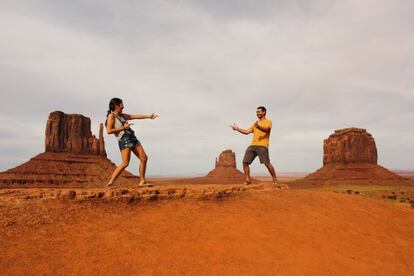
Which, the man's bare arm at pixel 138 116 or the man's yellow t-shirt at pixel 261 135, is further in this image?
the man's yellow t-shirt at pixel 261 135

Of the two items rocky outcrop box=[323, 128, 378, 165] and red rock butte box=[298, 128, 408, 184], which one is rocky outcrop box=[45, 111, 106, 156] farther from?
rocky outcrop box=[323, 128, 378, 165]

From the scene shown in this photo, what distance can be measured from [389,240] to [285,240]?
2.48 m

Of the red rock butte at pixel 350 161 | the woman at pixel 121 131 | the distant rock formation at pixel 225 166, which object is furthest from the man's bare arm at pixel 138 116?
the distant rock formation at pixel 225 166

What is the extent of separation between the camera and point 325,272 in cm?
446

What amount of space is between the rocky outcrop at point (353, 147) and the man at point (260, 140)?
6416 cm

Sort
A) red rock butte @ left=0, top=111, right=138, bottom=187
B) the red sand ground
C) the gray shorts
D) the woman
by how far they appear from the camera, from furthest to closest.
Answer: red rock butte @ left=0, top=111, right=138, bottom=187 < the gray shorts < the woman < the red sand ground

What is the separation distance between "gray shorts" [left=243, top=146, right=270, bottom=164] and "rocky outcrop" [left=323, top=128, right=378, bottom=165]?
64.2m

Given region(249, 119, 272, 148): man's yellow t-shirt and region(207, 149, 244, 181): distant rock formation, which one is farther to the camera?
region(207, 149, 244, 181): distant rock formation

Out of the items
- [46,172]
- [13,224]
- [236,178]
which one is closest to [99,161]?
[46,172]

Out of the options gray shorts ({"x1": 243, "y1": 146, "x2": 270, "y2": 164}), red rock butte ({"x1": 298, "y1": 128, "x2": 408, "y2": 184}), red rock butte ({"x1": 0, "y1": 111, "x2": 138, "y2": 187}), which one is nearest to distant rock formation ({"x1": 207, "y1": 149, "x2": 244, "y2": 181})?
red rock butte ({"x1": 298, "y1": 128, "x2": 408, "y2": 184})

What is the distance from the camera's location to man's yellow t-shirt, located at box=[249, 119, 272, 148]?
864cm

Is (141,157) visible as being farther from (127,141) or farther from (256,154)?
(256,154)

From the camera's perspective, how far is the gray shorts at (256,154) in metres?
8.58

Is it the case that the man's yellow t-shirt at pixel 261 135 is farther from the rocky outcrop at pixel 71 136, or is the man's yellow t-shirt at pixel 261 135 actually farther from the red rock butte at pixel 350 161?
the rocky outcrop at pixel 71 136
